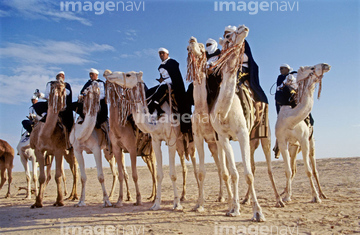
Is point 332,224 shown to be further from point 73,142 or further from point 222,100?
point 73,142

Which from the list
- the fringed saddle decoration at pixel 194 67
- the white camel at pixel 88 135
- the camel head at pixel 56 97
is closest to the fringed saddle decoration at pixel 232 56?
the fringed saddle decoration at pixel 194 67

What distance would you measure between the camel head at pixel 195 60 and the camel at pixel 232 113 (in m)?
0.55

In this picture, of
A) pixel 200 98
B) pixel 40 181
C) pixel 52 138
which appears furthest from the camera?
pixel 52 138

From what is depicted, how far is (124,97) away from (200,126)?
2.42m

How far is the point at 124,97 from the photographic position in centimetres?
913

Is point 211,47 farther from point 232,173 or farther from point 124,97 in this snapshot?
point 232,173

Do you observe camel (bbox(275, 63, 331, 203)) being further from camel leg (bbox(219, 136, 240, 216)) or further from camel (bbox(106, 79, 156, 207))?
camel (bbox(106, 79, 156, 207))

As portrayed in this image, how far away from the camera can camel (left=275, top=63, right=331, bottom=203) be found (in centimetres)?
879

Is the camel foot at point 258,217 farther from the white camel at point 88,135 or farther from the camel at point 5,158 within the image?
the camel at point 5,158

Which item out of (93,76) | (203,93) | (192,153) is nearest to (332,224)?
(203,93)

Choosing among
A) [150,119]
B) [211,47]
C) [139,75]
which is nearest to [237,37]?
[211,47]

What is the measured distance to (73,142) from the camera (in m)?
10.3

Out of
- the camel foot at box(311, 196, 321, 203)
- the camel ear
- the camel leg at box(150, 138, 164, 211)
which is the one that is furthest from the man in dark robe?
the camel foot at box(311, 196, 321, 203)

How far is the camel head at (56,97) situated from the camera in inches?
392
